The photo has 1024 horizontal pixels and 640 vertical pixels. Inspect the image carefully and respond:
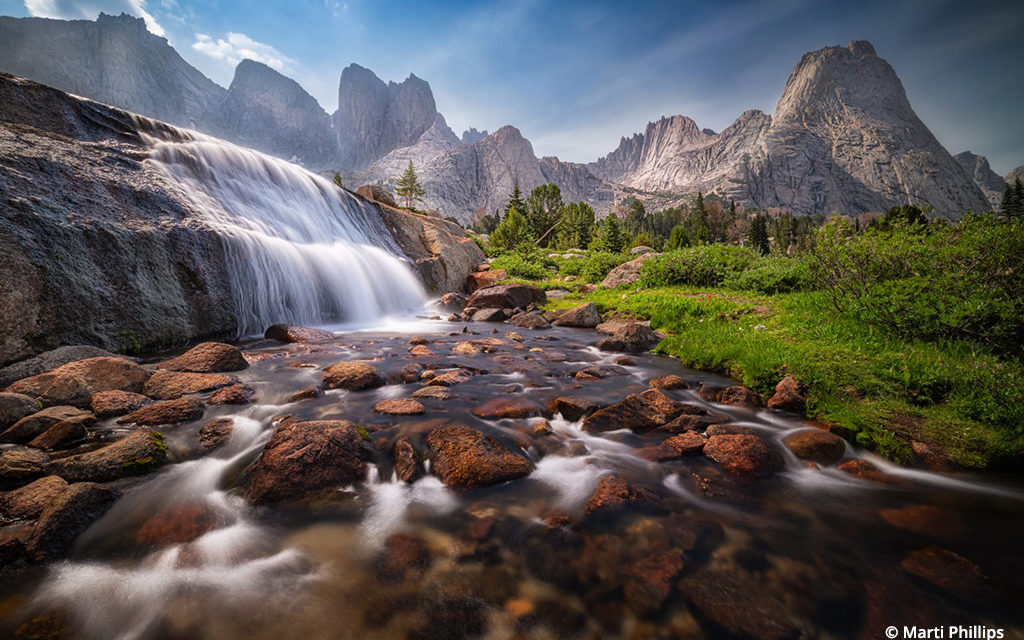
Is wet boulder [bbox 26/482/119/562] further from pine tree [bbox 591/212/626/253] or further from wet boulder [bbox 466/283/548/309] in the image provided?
pine tree [bbox 591/212/626/253]

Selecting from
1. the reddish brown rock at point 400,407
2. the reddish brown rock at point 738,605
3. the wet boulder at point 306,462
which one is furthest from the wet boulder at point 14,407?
the reddish brown rock at point 738,605

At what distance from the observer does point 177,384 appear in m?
5.36

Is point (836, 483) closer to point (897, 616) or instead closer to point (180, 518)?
point (897, 616)

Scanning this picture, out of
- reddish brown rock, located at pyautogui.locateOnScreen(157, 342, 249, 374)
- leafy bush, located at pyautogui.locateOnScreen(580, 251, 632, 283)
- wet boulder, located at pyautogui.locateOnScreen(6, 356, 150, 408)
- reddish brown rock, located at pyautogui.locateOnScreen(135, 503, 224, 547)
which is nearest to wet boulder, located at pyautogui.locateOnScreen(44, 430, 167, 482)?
reddish brown rock, located at pyautogui.locateOnScreen(135, 503, 224, 547)

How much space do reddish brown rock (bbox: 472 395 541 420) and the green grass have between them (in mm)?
3729

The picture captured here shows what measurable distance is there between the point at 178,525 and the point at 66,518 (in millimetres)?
682

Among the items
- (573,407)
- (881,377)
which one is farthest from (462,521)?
(881,377)

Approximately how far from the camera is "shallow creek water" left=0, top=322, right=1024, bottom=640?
2.26 meters

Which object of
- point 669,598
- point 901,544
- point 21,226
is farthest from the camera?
point 21,226

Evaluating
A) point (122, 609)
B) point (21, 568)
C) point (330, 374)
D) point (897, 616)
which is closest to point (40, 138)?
point (330, 374)

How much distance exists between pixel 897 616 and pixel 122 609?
471 cm

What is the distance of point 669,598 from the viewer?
2.44 meters

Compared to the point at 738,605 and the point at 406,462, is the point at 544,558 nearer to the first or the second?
the point at 738,605

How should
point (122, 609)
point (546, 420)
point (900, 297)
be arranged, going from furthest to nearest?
point (900, 297) → point (546, 420) → point (122, 609)
